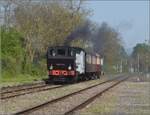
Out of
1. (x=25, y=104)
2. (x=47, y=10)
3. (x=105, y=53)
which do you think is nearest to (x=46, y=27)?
(x=47, y=10)

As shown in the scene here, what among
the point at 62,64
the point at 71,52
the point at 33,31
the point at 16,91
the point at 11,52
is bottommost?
the point at 16,91

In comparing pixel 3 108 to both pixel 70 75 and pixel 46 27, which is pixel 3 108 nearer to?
pixel 70 75

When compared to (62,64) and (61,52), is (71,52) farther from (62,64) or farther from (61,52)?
(62,64)

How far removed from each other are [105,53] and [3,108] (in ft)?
373

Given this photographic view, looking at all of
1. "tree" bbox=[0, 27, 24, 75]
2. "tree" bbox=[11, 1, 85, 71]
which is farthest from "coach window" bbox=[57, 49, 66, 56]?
"tree" bbox=[11, 1, 85, 71]

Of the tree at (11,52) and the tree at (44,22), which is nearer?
the tree at (11,52)

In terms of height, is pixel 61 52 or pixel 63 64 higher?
pixel 61 52

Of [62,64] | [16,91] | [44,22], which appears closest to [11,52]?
[44,22]

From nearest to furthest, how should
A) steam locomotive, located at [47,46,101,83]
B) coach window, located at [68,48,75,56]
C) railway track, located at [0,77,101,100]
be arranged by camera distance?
railway track, located at [0,77,101,100] < steam locomotive, located at [47,46,101,83] < coach window, located at [68,48,75,56]

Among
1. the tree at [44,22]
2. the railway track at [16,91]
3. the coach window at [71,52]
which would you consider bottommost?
the railway track at [16,91]

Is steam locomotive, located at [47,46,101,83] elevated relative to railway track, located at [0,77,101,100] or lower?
elevated

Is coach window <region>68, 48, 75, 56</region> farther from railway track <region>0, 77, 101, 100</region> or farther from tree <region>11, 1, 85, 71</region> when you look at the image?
tree <region>11, 1, 85, 71</region>

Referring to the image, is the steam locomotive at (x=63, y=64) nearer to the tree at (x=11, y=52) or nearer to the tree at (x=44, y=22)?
the tree at (x=11, y=52)

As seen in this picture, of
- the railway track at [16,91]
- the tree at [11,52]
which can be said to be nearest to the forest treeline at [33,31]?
the tree at [11,52]
